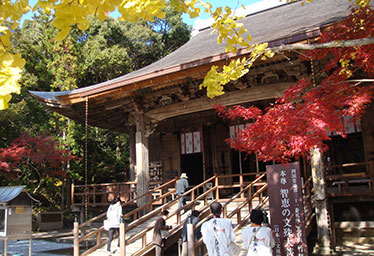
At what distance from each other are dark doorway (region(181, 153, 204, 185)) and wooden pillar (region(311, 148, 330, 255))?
8347mm

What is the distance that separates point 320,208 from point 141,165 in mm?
5718

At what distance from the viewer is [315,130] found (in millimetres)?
5754

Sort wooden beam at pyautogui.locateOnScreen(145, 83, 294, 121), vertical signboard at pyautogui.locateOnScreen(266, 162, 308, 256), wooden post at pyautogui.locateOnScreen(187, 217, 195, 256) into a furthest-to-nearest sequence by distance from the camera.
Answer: wooden beam at pyautogui.locateOnScreen(145, 83, 294, 121)
wooden post at pyautogui.locateOnScreen(187, 217, 195, 256)
vertical signboard at pyautogui.locateOnScreen(266, 162, 308, 256)

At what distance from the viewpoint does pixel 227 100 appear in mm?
10281

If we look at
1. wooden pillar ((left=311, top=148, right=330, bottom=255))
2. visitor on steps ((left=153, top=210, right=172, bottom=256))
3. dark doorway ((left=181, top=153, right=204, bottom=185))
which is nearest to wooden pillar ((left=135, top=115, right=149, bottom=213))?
visitor on steps ((left=153, top=210, right=172, bottom=256))

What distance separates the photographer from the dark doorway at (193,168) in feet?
52.9

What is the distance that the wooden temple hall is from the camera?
8883mm

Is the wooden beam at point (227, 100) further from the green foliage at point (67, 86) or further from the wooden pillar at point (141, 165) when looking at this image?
the green foliage at point (67, 86)

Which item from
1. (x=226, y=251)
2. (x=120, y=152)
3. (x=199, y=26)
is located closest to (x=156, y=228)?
(x=226, y=251)

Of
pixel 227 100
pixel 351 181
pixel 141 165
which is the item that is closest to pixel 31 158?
pixel 141 165

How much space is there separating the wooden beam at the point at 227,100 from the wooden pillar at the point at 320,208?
2116 millimetres

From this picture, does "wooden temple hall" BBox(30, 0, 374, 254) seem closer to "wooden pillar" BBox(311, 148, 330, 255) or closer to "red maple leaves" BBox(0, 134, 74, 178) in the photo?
"wooden pillar" BBox(311, 148, 330, 255)

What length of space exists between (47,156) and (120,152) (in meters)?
9.91

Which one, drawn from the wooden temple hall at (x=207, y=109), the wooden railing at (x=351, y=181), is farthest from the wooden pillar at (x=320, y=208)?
the wooden railing at (x=351, y=181)
